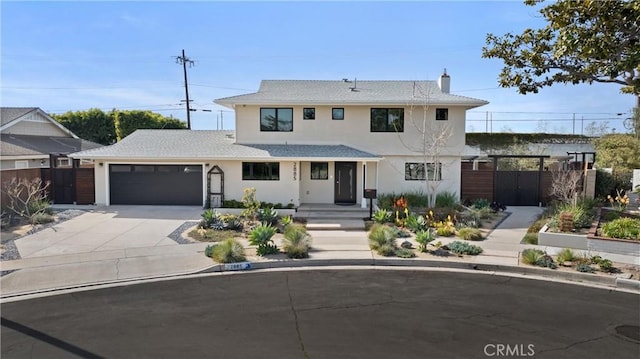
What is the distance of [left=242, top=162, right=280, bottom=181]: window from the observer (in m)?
19.5

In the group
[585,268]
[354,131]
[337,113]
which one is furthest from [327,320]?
[337,113]

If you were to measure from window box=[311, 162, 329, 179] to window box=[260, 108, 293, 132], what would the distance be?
2182 mm

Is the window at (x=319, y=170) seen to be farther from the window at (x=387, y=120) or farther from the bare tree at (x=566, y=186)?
the bare tree at (x=566, y=186)

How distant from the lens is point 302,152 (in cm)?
A: 1930

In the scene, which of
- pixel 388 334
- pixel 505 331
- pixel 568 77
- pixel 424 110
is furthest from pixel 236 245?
pixel 424 110

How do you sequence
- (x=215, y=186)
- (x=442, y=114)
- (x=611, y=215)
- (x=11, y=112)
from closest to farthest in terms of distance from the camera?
(x=611, y=215), (x=215, y=186), (x=442, y=114), (x=11, y=112)

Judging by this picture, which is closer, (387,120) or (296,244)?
(296,244)

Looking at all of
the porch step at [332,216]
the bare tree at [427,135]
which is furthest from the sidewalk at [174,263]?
the bare tree at [427,135]

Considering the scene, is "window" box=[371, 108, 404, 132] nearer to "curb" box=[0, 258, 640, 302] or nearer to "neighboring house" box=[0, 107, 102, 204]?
"curb" box=[0, 258, 640, 302]

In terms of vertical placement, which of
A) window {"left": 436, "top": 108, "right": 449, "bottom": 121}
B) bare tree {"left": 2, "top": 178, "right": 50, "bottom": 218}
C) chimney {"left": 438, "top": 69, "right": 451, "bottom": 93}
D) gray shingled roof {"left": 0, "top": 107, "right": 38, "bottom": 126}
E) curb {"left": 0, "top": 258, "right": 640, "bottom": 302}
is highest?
chimney {"left": 438, "top": 69, "right": 451, "bottom": 93}

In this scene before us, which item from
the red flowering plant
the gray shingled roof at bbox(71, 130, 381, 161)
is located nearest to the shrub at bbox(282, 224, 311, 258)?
the red flowering plant

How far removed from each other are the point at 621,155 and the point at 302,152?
56.5 feet

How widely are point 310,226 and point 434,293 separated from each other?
7.58 metres

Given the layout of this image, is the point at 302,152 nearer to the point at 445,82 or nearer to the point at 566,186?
the point at 445,82
